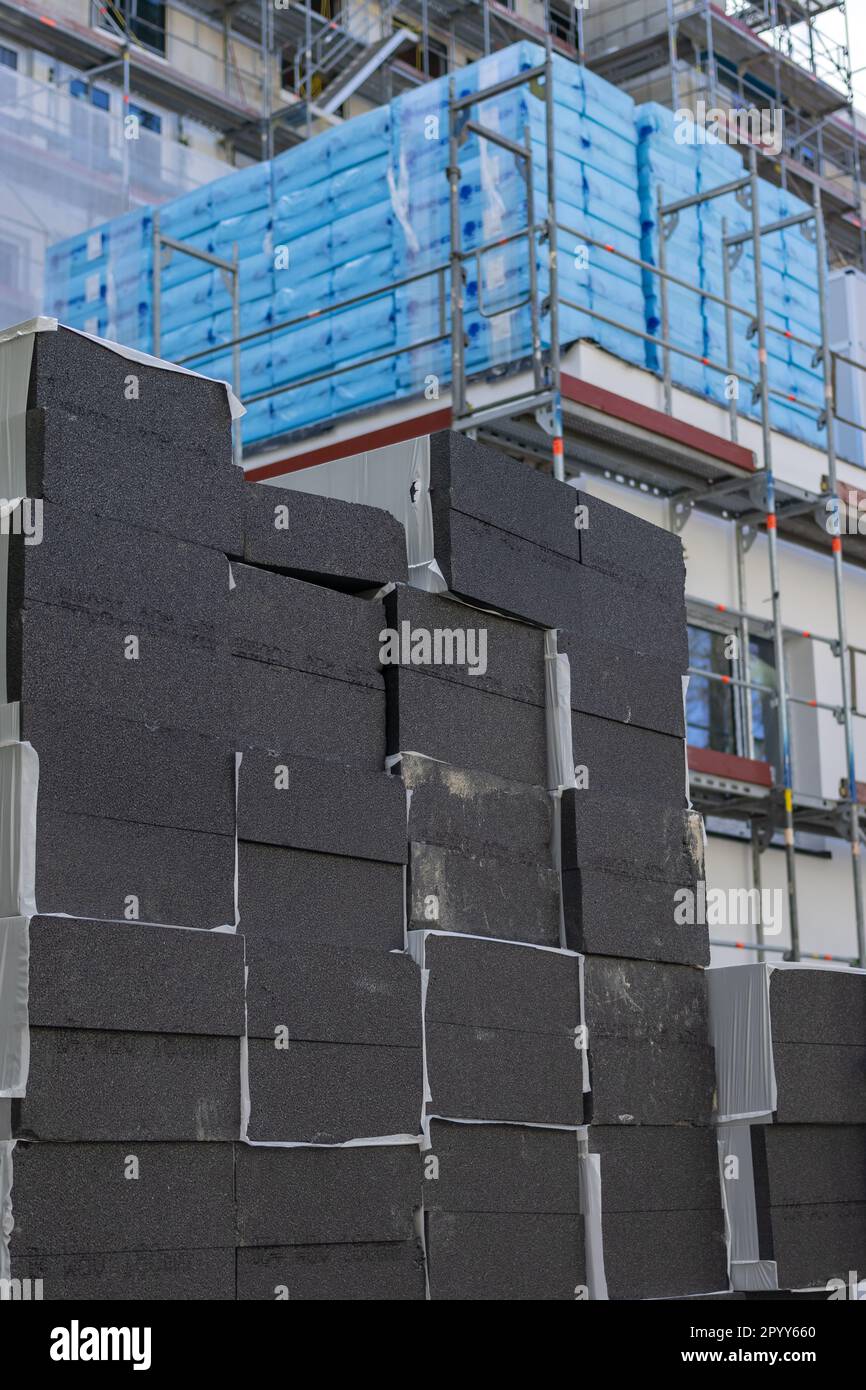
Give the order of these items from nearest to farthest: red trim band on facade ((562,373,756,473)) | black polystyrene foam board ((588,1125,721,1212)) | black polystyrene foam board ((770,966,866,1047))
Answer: black polystyrene foam board ((588,1125,721,1212)), black polystyrene foam board ((770,966,866,1047)), red trim band on facade ((562,373,756,473))

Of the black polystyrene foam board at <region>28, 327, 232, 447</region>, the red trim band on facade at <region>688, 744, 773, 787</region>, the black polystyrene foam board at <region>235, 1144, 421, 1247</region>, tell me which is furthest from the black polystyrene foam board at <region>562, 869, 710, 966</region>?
the red trim band on facade at <region>688, 744, 773, 787</region>

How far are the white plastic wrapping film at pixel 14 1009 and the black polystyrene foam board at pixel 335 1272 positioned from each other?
103 cm

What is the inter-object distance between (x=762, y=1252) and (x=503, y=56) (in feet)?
26.3

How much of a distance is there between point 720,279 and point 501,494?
6721 millimetres

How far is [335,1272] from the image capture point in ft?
21.1

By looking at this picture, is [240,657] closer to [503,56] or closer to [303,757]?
[303,757]

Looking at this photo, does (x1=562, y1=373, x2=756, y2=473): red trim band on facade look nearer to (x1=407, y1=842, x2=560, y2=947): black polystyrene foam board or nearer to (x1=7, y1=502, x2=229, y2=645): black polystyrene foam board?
(x1=407, y1=842, x2=560, y2=947): black polystyrene foam board

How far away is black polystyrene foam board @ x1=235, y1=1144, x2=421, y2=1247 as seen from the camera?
6.23 metres

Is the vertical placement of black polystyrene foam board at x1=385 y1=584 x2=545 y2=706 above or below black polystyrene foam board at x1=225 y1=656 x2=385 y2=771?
above

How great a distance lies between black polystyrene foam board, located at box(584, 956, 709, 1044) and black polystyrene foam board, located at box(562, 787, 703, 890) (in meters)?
0.38

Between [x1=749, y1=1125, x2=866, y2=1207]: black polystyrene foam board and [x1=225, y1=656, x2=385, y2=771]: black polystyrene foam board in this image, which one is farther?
[x1=749, y1=1125, x2=866, y2=1207]: black polystyrene foam board

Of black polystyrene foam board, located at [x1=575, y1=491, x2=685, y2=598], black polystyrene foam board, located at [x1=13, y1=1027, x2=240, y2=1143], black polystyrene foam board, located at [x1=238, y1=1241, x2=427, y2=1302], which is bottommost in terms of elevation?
black polystyrene foam board, located at [x1=238, y1=1241, x2=427, y2=1302]

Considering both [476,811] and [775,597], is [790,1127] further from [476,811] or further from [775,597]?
[775,597]
